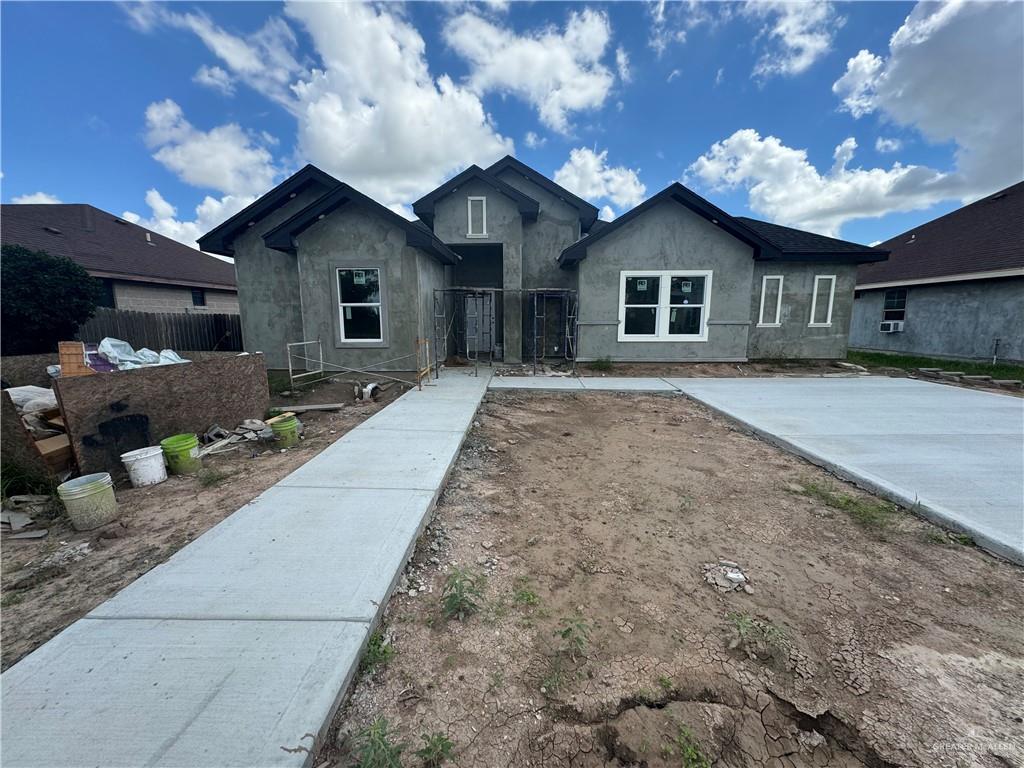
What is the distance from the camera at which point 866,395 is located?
8.55 metres

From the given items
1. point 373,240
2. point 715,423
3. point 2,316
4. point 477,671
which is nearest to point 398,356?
point 373,240

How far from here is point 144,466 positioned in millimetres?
4496

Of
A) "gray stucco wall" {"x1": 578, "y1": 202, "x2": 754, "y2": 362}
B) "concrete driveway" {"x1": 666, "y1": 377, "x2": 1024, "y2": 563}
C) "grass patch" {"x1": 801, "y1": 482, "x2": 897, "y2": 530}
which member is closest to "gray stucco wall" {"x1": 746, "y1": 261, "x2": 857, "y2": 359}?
"gray stucco wall" {"x1": 578, "y1": 202, "x2": 754, "y2": 362}

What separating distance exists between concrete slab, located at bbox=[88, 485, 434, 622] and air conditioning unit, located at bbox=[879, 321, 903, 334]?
21.2 m

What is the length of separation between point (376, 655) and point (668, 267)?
11.6 meters

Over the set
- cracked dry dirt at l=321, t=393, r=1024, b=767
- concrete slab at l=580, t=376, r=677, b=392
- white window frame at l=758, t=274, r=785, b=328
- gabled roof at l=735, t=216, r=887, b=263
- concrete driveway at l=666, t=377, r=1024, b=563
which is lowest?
cracked dry dirt at l=321, t=393, r=1024, b=767

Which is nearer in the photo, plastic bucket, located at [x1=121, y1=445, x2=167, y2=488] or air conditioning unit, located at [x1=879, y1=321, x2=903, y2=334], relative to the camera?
plastic bucket, located at [x1=121, y1=445, x2=167, y2=488]

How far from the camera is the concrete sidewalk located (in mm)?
1643

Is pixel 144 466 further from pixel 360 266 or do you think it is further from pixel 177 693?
pixel 360 266

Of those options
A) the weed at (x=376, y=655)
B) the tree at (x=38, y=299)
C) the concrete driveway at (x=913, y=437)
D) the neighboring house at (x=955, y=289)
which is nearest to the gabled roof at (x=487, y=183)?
the concrete driveway at (x=913, y=437)

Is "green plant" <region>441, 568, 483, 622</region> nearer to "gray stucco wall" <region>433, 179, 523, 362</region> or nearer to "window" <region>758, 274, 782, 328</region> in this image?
"gray stucco wall" <region>433, 179, 523, 362</region>

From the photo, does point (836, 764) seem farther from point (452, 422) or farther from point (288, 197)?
point (288, 197)

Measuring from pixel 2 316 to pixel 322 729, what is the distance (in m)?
12.1

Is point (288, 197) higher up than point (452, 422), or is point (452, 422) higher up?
point (288, 197)
